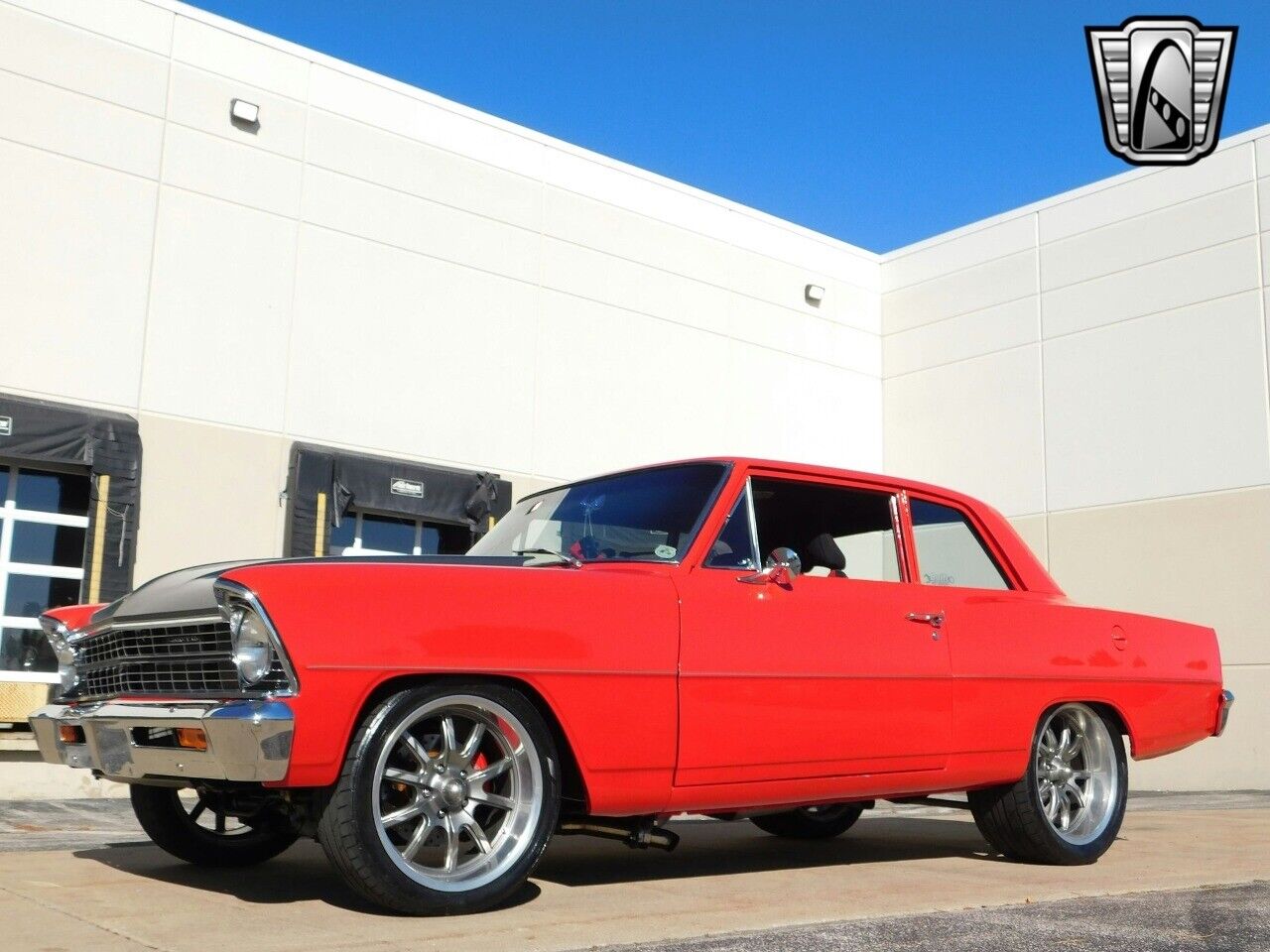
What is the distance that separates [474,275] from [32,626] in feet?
18.5

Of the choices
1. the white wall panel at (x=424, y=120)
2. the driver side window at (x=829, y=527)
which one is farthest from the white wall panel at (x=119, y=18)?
the driver side window at (x=829, y=527)

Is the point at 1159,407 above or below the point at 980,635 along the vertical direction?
above

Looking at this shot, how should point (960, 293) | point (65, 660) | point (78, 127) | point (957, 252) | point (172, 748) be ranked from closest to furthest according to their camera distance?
point (172, 748) → point (65, 660) → point (78, 127) → point (960, 293) → point (957, 252)

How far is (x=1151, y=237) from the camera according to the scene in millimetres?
15344

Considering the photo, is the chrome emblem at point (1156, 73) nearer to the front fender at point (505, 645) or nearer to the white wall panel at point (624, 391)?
the white wall panel at point (624, 391)

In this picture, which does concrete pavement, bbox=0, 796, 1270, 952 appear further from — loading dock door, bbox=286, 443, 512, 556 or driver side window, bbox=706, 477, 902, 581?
loading dock door, bbox=286, 443, 512, 556

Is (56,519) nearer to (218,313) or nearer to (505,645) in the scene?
(218,313)

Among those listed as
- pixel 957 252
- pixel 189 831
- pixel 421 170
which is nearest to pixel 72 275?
pixel 421 170

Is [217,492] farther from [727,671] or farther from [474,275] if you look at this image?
[727,671]

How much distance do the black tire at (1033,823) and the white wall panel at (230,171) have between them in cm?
929

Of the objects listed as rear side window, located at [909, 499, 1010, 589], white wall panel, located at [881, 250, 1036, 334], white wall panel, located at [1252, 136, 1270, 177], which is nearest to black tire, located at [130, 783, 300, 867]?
rear side window, located at [909, 499, 1010, 589]

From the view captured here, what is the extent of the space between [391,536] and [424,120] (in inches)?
174

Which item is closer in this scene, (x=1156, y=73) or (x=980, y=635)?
(x=980, y=635)

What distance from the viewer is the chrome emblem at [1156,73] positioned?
946 cm
